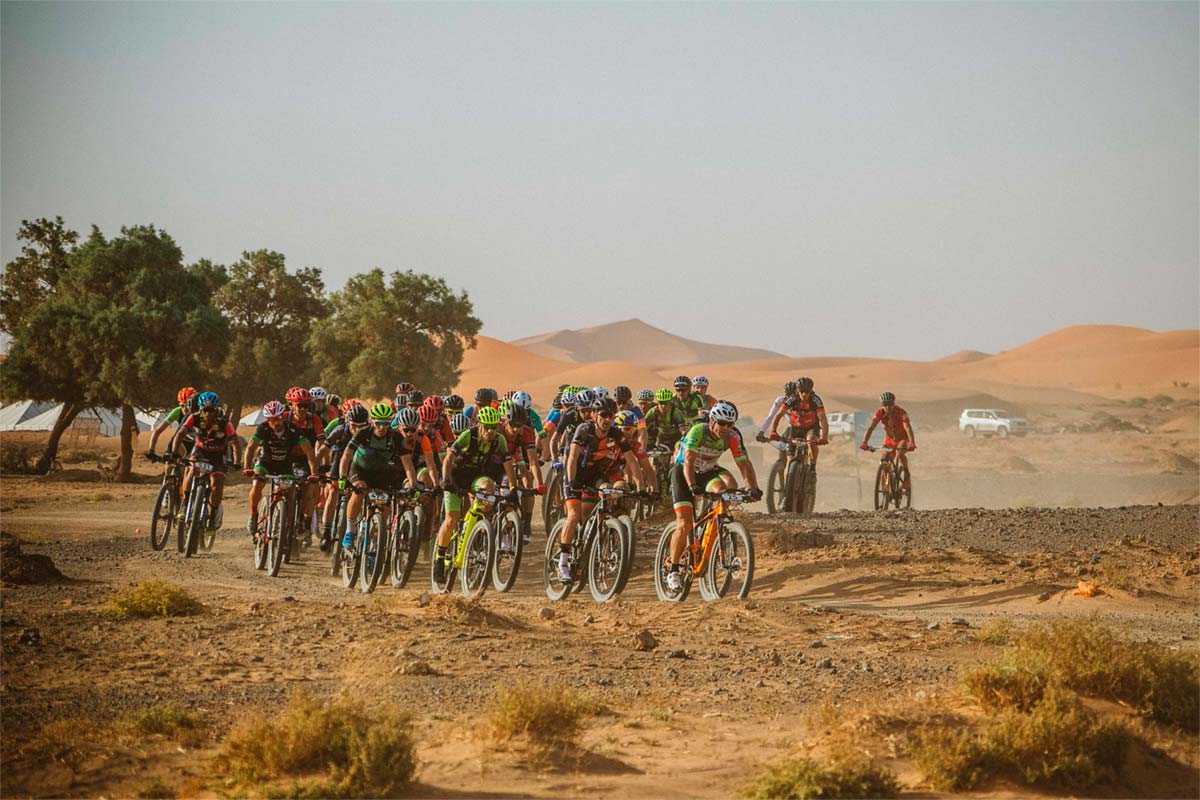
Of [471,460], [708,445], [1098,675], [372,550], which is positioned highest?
[708,445]

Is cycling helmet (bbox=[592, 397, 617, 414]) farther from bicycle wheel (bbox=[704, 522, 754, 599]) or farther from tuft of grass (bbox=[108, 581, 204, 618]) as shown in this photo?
tuft of grass (bbox=[108, 581, 204, 618])

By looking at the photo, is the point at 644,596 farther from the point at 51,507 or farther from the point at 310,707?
the point at 51,507

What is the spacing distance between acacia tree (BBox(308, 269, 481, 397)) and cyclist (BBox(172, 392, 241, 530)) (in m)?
36.7

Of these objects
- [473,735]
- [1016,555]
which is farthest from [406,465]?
[1016,555]

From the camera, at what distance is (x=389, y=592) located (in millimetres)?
15656

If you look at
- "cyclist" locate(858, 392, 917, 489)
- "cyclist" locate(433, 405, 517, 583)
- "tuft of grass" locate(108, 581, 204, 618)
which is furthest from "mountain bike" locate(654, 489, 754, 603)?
"cyclist" locate(858, 392, 917, 489)

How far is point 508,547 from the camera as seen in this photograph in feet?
47.9

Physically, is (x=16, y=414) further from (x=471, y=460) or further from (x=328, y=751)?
(x=328, y=751)

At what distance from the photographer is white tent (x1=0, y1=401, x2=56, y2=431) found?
6456cm

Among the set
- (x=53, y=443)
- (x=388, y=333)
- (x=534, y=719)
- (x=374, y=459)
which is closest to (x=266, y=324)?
(x=388, y=333)

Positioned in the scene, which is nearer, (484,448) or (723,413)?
(723,413)

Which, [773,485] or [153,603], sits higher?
[773,485]

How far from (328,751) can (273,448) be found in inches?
418

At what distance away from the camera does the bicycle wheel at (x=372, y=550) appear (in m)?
15.5
